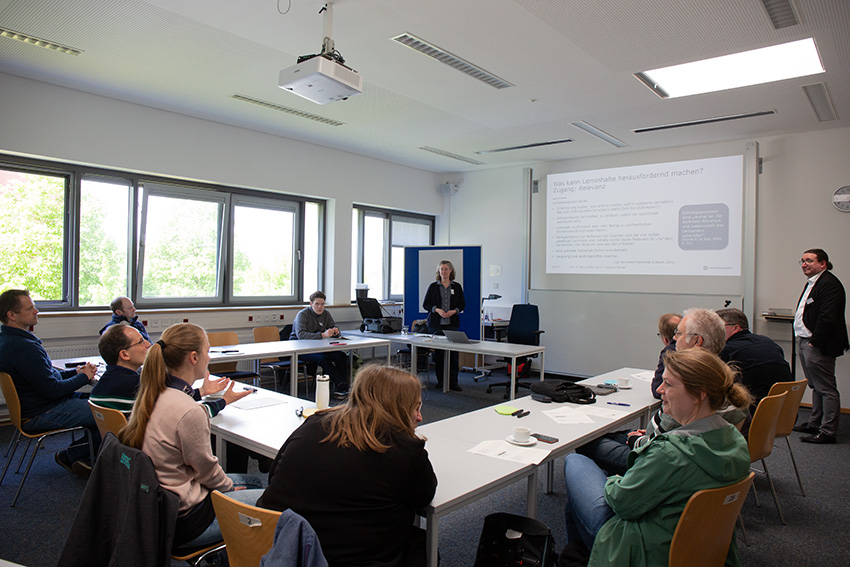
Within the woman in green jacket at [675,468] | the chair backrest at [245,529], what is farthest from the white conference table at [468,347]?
the chair backrest at [245,529]

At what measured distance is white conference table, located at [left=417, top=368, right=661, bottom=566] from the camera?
1.78 metres

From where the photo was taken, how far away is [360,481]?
1482 mm

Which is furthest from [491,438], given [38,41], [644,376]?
[38,41]

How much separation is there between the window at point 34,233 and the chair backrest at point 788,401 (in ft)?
19.8

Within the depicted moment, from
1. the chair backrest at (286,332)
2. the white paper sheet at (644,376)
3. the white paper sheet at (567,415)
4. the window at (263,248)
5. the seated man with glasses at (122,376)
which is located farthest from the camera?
the window at (263,248)

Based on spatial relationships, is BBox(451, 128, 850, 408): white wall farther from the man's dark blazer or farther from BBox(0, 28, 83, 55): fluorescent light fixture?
BBox(0, 28, 83, 55): fluorescent light fixture

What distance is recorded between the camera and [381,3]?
300cm

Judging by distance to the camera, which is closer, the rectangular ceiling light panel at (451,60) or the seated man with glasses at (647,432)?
the seated man with glasses at (647,432)

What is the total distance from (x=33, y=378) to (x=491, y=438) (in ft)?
9.28

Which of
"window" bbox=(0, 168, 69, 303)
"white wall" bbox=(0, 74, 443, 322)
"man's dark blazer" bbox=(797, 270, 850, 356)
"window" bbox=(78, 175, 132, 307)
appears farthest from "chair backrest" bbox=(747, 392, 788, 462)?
"window" bbox=(0, 168, 69, 303)

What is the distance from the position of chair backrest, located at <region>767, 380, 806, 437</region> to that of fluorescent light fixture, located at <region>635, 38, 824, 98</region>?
92.7 inches

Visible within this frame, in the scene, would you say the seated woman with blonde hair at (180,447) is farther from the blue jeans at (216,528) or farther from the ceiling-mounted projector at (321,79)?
the ceiling-mounted projector at (321,79)

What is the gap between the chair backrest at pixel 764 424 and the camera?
2729mm

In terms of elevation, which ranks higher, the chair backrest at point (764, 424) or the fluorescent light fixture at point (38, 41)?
the fluorescent light fixture at point (38, 41)
